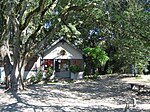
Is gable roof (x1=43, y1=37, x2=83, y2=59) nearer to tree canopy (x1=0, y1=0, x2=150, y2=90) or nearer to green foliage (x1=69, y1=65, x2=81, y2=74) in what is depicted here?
green foliage (x1=69, y1=65, x2=81, y2=74)

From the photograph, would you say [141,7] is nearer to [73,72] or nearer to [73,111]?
[73,111]

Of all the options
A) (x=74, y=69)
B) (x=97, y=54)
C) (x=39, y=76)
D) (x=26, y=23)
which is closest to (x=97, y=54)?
(x=97, y=54)

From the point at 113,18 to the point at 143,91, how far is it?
21.5ft

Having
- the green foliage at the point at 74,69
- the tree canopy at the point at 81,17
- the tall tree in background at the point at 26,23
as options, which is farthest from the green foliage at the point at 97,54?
the tall tree in background at the point at 26,23

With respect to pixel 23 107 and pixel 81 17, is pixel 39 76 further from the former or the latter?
pixel 23 107

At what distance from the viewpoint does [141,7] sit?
45.0 ft

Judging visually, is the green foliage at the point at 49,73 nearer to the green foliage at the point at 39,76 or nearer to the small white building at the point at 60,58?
the green foliage at the point at 39,76

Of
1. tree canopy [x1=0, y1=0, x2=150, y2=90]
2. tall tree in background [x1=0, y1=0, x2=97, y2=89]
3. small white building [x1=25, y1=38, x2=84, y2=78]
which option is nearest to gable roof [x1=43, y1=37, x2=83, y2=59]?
small white building [x1=25, y1=38, x2=84, y2=78]

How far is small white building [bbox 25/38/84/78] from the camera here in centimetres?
3045

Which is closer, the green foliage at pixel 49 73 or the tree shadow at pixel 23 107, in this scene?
the tree shadow at pixel 23 107

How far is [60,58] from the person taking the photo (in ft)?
103

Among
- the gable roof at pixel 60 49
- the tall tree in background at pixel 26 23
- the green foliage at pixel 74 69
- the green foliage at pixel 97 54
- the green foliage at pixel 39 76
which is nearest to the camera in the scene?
the tall tree in background at pixel 26 23

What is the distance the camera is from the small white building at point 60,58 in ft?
99.9

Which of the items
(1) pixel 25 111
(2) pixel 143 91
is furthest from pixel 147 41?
(1) pixel 25 111
